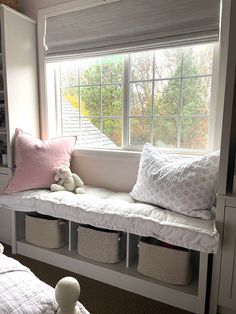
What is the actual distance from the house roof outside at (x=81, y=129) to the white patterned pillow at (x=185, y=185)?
2.39 feet

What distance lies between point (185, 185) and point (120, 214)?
46 centimetres

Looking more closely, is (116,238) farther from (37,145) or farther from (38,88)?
(38,88)

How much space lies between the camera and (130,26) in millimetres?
1984

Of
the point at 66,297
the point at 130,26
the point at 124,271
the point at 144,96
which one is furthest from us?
the point at 144,96

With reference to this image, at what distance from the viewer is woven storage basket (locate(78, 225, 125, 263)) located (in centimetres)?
Result: 177

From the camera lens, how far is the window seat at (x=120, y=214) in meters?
1.41

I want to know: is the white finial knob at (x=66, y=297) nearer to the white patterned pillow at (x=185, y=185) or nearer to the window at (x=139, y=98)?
the white patterned pillow at (x=185, y=185)

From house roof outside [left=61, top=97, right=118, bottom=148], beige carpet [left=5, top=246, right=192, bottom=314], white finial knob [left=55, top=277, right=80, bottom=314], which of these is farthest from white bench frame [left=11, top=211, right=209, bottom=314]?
white finial knob [left=55, top=277, right=80, bottom=314]

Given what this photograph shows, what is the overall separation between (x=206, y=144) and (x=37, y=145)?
145 centimetres

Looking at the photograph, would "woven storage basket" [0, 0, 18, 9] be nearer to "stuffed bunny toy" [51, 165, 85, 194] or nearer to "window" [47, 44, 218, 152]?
"window" [47, 44, 218, 152]

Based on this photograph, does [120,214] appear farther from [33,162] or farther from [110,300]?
[33,162]

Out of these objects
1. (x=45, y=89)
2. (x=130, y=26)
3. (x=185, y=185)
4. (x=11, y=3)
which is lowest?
(x=185, y=185)

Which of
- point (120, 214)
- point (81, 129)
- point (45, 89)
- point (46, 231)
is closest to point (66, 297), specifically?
point (120, 214)

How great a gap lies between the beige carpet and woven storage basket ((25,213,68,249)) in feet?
0.78
